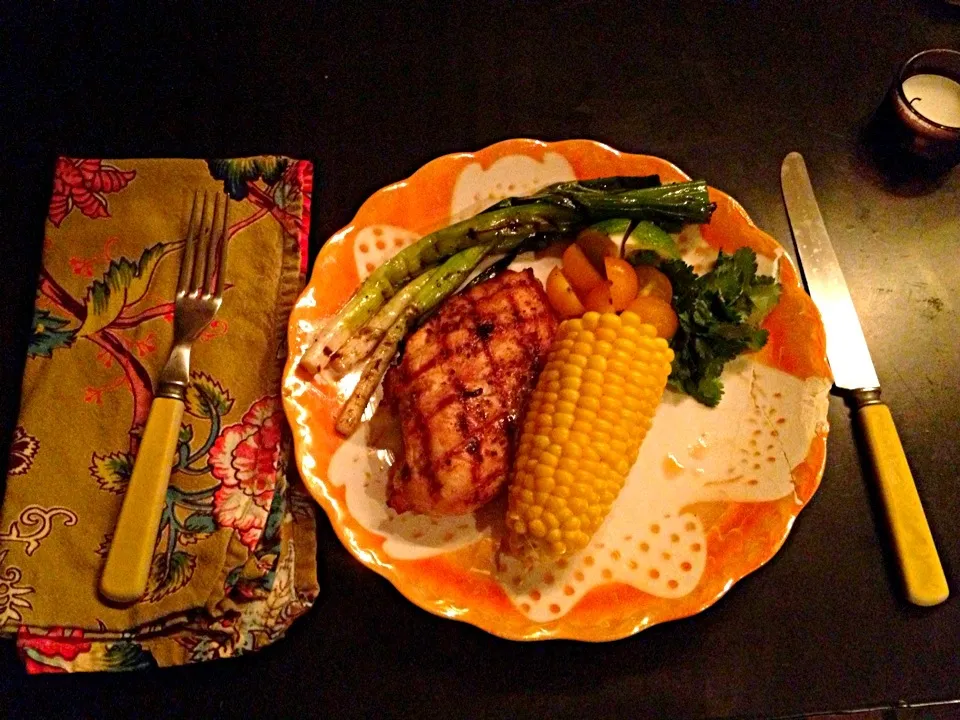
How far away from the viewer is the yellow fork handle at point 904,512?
5.92 ft

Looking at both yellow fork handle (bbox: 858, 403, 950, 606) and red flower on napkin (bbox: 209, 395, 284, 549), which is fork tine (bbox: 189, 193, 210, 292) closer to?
red flower on napkin (bbox: 209, 395, 284, 549)

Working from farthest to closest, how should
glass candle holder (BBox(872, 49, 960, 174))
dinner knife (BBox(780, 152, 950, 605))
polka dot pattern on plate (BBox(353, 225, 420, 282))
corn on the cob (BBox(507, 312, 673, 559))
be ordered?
glass candle holder (BBox(872, 49, 960, 174)) → polka dot pattern on plate (BBox(353, 225, 420, 282)) → dinner knife (BBox(780, 152, 950, 605)) → corn on the cob (BBox(507, 312, 673, 559))

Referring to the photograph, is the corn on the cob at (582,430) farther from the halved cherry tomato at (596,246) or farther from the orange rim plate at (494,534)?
the halved cherry tomato at (596,246)

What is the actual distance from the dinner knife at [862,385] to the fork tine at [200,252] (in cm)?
189

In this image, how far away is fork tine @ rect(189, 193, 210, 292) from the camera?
1979mm

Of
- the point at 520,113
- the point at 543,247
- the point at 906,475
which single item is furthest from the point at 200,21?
the point at 906,475

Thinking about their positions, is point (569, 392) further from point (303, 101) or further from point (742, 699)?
point (303, 101)

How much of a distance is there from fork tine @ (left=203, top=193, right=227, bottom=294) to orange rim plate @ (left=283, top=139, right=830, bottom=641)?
0.30 m

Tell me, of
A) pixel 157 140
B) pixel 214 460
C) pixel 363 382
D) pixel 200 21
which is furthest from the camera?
pixel 200 21

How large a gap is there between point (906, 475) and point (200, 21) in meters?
2.85

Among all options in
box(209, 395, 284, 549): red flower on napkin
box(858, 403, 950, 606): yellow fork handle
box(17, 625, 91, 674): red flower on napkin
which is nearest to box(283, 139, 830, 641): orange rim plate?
box(209, 395, 284, 549): red flower on napkin

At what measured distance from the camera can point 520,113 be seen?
2.46 metres

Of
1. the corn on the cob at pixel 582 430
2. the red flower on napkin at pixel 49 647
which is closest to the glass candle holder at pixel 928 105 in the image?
the corn on the cob at pixel 582 430

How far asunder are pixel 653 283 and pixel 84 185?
1807mm
